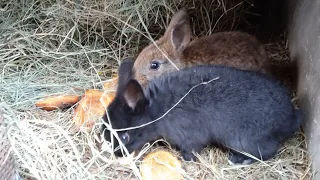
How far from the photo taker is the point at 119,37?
4.16m

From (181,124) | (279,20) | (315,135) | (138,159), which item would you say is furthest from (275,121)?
(279,20)

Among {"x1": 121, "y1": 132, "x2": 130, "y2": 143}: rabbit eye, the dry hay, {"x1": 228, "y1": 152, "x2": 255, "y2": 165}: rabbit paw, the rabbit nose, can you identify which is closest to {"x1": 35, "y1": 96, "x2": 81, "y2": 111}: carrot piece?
the dry hay

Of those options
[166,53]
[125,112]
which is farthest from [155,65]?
[125,112]

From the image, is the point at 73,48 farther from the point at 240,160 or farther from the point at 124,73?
the point at 240,160

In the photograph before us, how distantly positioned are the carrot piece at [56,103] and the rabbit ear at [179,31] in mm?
874

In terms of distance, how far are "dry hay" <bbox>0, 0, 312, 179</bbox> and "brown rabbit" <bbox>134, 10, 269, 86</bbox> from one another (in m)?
0.20

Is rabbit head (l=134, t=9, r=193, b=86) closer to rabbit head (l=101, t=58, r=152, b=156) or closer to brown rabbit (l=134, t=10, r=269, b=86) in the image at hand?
brown rabbit (l=134, t=10, r=269, b=86)

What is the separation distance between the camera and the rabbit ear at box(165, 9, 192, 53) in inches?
148

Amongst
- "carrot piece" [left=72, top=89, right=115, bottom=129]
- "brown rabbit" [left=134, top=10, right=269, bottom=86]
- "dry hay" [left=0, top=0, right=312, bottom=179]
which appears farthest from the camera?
"brown rabbit" [left=134, top=10, right=269, bottom=86]

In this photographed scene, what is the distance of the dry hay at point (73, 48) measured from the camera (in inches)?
128

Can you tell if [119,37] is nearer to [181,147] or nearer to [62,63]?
[62,63]

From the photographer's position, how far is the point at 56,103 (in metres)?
3.62

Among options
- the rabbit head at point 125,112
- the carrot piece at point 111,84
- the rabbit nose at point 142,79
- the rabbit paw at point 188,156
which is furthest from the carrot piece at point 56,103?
the rabbit paw at point 188,156

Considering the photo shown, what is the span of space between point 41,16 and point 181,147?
1.94 m
